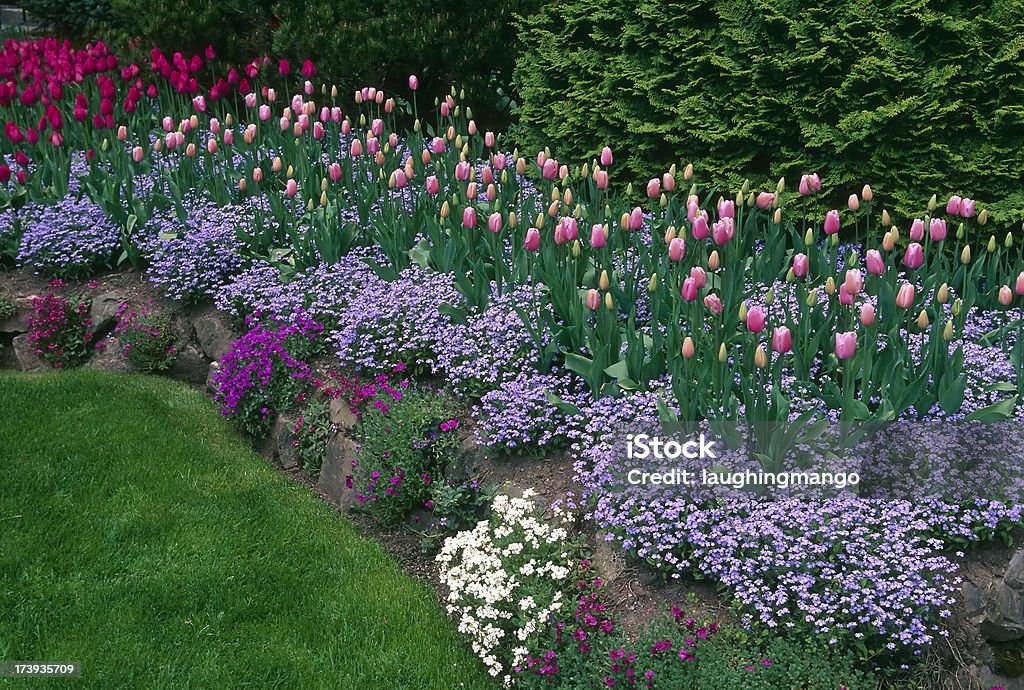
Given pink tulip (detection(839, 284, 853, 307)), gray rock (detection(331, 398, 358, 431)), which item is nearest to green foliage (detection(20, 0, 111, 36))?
gray rock (detection(331, 398, 358, 431))

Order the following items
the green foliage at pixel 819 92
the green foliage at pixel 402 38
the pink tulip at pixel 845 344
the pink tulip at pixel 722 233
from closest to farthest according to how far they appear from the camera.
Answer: the pink tulip at pixel 845 344 → the pink tulip at pixel 722 233 → the green foliage at pixel 819 92 → the green foliage at pixel 402 38

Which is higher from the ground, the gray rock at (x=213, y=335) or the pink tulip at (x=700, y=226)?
the pink tulip at (x=700, y=226)

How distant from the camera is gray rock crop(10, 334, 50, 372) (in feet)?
22.2

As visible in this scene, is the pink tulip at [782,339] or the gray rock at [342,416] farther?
the gray rock at [342,416]

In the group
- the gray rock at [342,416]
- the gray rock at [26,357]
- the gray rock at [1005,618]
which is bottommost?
the gray rock at [26,357]

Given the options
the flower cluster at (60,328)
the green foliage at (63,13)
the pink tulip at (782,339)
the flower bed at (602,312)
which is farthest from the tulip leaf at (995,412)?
the green foliage at (63,13)

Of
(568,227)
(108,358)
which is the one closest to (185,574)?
(568,227)

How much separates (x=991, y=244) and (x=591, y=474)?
7.62 feet

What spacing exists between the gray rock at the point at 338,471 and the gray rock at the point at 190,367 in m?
1.57

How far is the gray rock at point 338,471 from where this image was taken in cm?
514

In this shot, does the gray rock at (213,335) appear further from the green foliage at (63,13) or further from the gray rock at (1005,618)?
the green foliage at (63,13)

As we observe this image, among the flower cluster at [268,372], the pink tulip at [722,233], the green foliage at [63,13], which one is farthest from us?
the green foliage at [63,13]

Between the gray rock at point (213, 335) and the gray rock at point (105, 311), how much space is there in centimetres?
62

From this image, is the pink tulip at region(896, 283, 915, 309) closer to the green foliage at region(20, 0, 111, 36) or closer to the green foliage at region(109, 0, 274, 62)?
the green foliage at region(109, 0, 274, 62)
